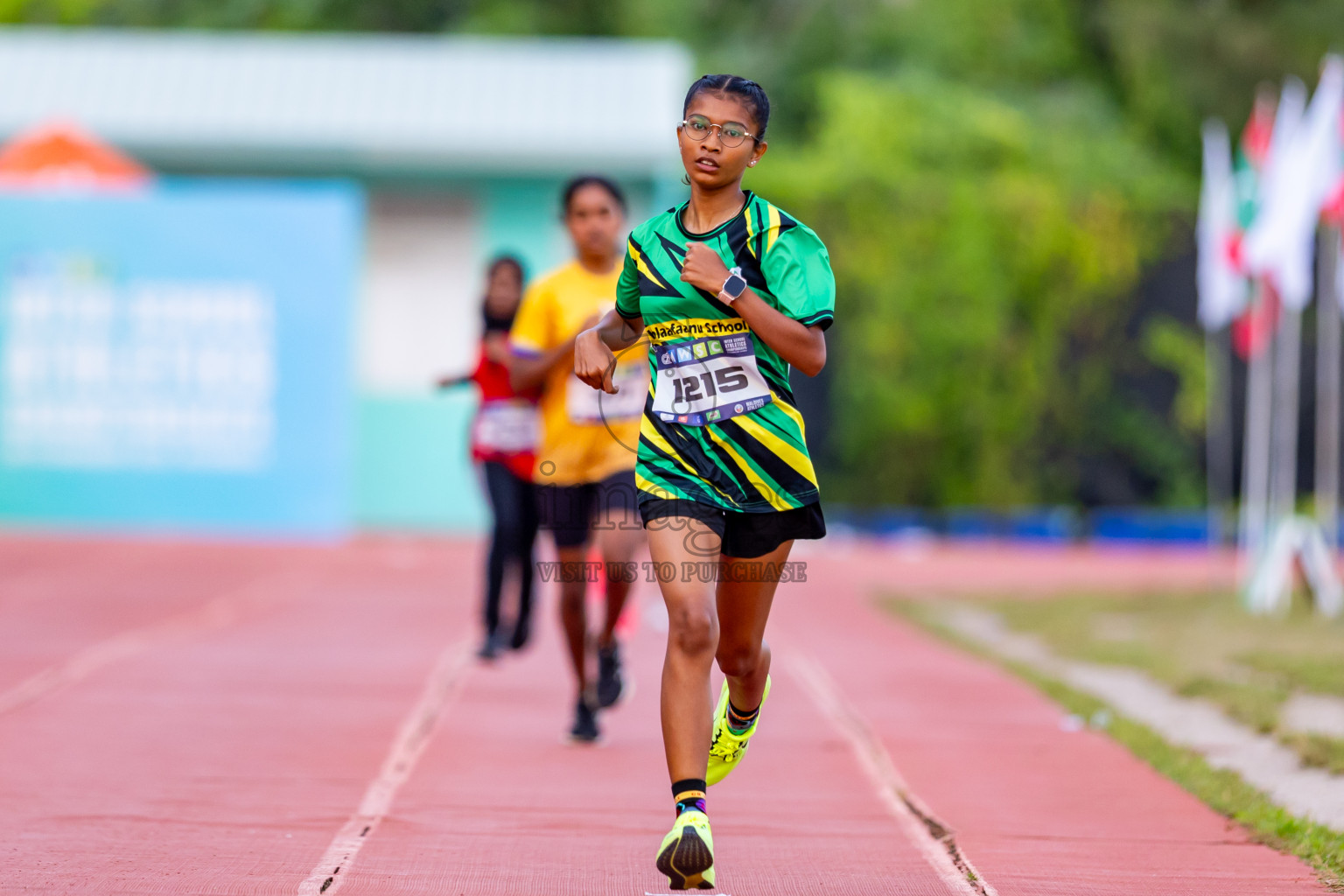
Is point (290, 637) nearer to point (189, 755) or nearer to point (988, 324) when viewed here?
point (189, 755)

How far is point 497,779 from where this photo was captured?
239 inches

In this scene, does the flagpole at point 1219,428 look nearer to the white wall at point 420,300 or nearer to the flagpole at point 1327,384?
the flagpole at point 1327,384

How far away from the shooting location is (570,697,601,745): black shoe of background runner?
6.82m

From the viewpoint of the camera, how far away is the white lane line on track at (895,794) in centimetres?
477

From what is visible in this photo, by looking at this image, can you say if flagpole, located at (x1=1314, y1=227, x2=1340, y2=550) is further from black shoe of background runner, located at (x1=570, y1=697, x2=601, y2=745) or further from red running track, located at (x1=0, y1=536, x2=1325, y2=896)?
black shoe of background runner, located at (x1=570, y1=697, x2=601, y2=745)

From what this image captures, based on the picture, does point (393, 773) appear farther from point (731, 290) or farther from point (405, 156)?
point (405, 156)

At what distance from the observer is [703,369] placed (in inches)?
179

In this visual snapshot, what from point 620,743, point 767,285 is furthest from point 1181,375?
point 767,285

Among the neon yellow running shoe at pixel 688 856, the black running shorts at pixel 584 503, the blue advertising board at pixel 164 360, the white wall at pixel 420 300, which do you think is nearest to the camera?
the neon yellow running shoe at pixel 688 856

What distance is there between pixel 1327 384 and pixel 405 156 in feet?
34.6

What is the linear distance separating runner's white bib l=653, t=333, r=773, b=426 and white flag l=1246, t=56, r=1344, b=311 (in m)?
9.40

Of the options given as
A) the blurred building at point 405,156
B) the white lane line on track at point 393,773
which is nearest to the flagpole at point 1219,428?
the blurred building at point 405,156

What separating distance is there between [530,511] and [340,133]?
41.3ft

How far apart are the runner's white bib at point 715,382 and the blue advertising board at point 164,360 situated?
14921mm
